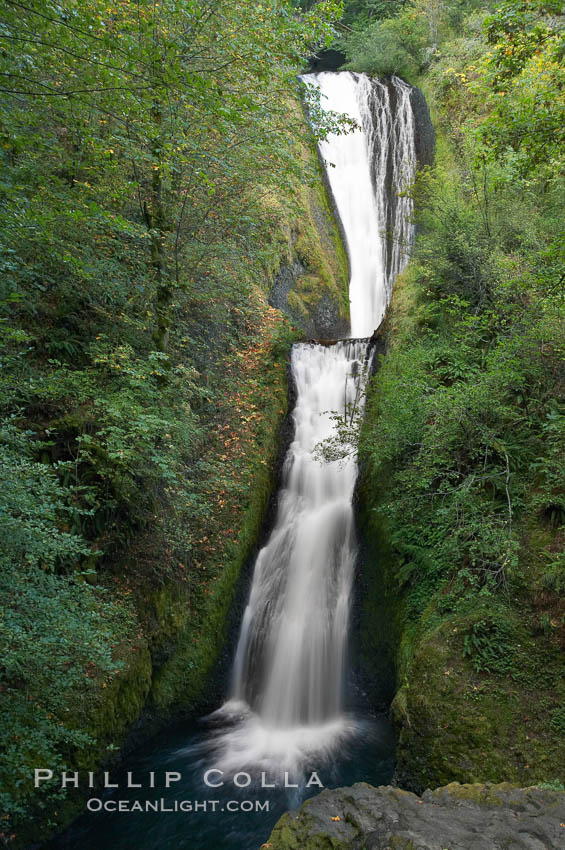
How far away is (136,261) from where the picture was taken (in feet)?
21.9

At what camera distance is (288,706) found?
22.9 feet

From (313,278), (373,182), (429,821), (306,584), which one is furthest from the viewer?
(373,182)

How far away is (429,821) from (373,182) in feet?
61.5

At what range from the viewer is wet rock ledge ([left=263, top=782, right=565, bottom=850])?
104 inches

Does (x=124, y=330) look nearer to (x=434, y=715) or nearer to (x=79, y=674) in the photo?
(x=79, y=674)

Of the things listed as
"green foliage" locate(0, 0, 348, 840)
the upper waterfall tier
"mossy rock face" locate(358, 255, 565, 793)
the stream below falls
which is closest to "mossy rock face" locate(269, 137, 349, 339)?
the upper waterfall tier

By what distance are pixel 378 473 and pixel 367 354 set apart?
11.6 feet

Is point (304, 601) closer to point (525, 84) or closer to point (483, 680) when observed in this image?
point (483, 680)

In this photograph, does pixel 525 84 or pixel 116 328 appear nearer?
pixel 525 84

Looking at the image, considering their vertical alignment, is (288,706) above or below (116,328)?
below

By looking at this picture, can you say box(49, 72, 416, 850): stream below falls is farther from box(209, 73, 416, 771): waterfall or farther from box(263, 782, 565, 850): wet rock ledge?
box(263, 782, 565, 850): wet rock ledge

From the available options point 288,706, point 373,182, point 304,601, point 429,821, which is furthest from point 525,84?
point 373,182

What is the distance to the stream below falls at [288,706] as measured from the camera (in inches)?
202

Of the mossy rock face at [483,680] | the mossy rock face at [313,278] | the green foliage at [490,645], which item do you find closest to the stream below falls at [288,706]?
the mossy rock face at [483,680]
